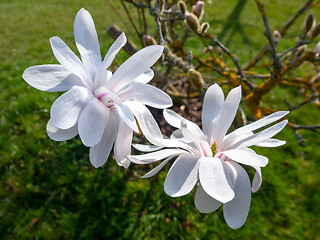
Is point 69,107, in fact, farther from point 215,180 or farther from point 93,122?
point 215,180

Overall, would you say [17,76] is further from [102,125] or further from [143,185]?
[102,125]

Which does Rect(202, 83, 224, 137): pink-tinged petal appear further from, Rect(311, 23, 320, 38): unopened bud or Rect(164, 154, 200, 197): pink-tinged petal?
Rect(311, 23, 320, 38): unopened bud

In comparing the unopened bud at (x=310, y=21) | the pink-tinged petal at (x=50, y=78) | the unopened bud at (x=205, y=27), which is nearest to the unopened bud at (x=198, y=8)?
the unopened bud at (x=205, y=27)

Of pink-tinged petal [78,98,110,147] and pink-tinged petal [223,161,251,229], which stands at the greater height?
pink-tinged petal [78,98,110,147]

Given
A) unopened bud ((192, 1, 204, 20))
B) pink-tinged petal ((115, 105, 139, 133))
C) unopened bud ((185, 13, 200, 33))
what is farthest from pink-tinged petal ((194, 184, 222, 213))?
unopened bud ((192, 1, 204, 20))

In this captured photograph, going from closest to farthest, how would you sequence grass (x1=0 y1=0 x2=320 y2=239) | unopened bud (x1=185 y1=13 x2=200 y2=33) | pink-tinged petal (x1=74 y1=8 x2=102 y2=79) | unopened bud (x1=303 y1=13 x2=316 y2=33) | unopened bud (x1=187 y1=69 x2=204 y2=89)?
pink-tinged petal (x1=74 y1=8 x2=102 y2=79), unopened bud (x1=187 y1=69 x2=204 y2=89), unopened bud (x1=185 y1=13 x2=200 y2=33), unopened bud (x1=303 y1=13 x2=316 y2=33), grass (x1=0 y1=0 x2=320 y2=239)

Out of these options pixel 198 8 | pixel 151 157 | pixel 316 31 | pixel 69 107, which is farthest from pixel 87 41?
pixel 316 31

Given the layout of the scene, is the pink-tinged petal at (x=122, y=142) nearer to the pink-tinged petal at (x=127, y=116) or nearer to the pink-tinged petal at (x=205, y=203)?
the pink-tinged petal at (x=127, y=116)
